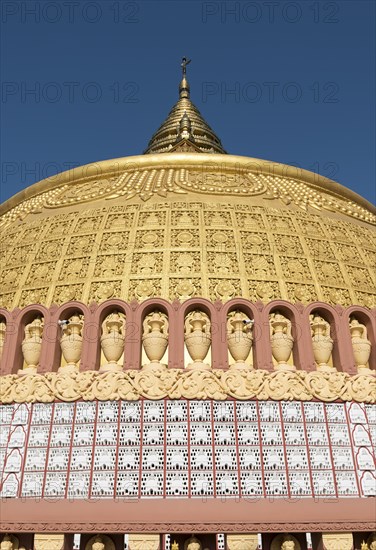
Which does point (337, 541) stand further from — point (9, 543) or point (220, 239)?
point (220, 239)

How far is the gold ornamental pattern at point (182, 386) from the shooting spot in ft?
36.9

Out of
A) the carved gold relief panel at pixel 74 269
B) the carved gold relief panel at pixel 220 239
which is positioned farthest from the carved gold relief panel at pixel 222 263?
the carved gold relief panel at pixel 74 269

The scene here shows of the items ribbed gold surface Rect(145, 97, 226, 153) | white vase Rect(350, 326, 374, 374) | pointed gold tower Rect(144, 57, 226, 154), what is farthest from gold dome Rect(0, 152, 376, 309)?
ribbed gold surface Rect(145, 97, 226, 153)

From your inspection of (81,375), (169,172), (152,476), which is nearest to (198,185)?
(169,172)

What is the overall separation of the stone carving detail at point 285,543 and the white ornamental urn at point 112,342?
4446mm

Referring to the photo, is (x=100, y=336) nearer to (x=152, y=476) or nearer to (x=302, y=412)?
(x=152, y=476)

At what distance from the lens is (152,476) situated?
10.6 meters

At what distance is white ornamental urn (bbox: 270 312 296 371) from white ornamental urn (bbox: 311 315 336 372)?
1.77 ft

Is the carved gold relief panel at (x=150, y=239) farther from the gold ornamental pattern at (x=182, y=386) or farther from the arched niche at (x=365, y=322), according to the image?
the arched niche at (x=365, y=322)

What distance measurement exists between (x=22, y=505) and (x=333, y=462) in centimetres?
607

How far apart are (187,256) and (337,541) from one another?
6727 millimetres

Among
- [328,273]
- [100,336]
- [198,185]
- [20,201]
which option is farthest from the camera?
[20,201]

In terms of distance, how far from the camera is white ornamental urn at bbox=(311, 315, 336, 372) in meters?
12.1

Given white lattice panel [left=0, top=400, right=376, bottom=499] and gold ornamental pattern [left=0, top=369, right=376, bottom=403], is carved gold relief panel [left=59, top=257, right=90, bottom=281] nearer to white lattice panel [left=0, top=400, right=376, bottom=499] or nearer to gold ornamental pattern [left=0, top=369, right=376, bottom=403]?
gold ornamental pattern [left=0, top=369, right=376, bottom=403]
